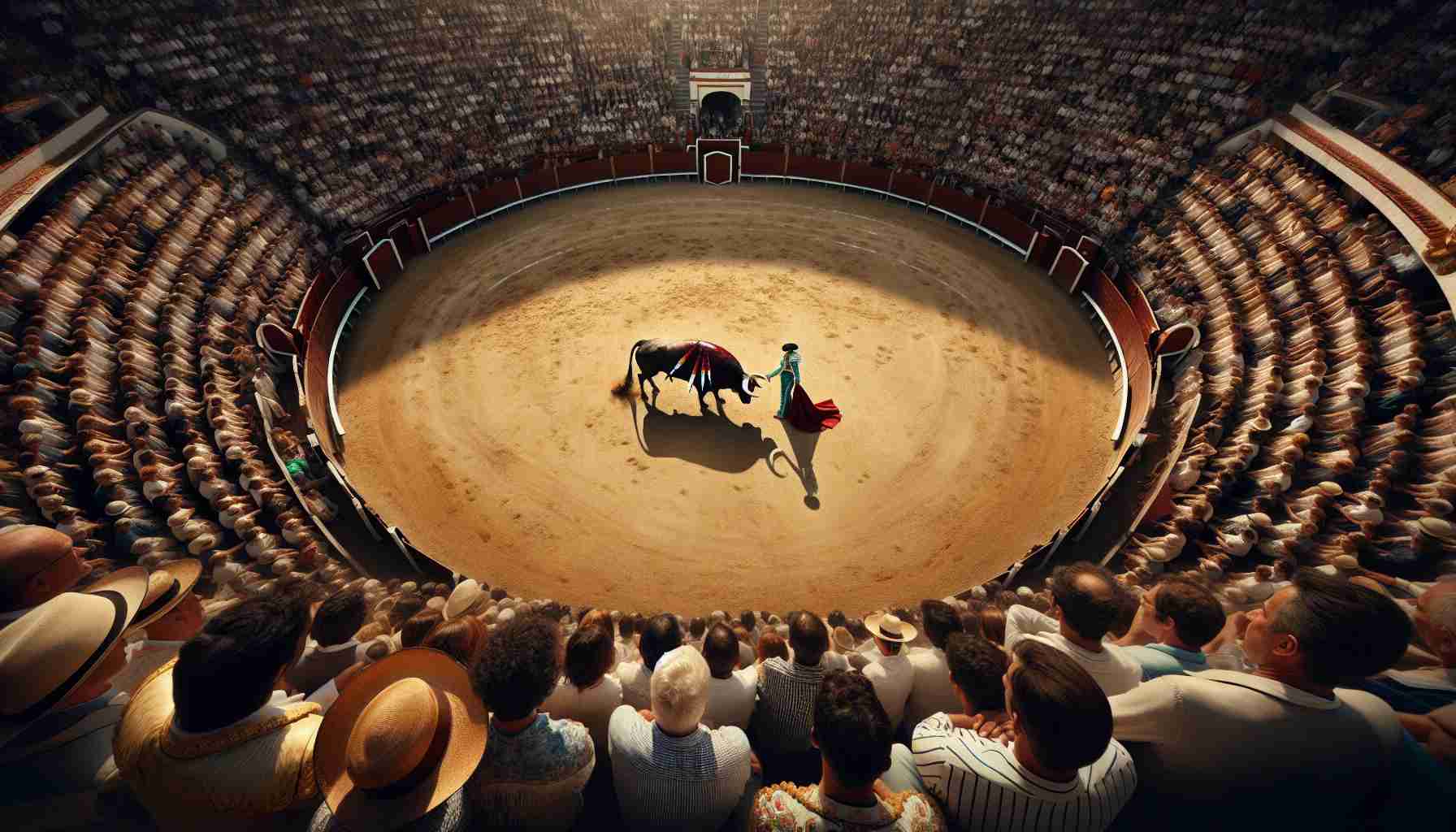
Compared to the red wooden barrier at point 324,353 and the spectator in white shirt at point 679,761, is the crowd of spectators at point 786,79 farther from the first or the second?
the spectator in white shirt at point 679,761

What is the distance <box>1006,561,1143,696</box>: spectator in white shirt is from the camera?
3.72 metres

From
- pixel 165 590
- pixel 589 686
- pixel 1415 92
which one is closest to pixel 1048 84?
pixel 1415 92

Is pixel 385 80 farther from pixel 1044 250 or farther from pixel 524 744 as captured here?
pixel 524 744

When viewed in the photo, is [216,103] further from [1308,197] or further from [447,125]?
[1308,197]

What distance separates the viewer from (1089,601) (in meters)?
3.72

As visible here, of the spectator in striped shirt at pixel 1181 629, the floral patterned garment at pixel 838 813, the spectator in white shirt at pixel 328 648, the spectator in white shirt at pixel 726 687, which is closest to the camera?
the floral patterned garment at pixel 838 813

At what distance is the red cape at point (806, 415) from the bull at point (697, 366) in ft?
2.49

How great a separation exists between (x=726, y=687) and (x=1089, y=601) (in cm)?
243

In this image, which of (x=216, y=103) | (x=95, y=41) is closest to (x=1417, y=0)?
(x=216, y=103)

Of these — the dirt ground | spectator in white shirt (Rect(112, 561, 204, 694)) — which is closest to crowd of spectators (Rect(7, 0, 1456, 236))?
the dirt ground

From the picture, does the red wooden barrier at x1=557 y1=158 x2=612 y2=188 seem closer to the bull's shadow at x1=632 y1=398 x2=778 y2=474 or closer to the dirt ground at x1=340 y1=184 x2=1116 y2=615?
the dirt ground at x1=340 y1=184 x2=1116 y2=615

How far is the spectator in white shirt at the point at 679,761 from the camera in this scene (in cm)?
307

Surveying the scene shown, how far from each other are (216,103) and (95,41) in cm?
270

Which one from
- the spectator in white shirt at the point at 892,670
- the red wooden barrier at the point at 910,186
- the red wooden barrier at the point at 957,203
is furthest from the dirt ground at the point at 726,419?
the spectator in white shirt at the point at 892,670
